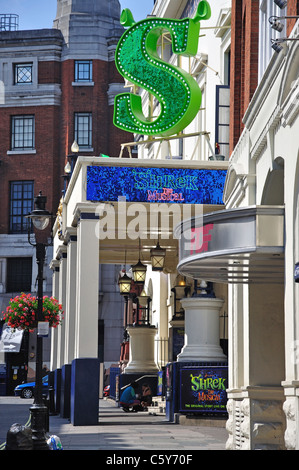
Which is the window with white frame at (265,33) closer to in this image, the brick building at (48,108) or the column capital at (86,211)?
the column capital at (86,211)

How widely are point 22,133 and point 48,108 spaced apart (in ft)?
7.07

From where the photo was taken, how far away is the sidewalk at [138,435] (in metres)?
18.1

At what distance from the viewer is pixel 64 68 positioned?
5709cm

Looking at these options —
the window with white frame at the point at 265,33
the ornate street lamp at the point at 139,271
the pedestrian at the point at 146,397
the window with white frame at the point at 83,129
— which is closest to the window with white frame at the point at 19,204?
the window with white frame at the point at 83,129

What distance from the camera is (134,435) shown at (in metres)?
21.3

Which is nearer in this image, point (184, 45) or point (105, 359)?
point (184, 45)

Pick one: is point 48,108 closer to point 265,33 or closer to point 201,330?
point 201,330

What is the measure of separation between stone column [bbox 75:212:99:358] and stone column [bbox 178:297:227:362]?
317cm

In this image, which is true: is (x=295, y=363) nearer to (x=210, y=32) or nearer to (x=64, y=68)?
(x=210, y=32)

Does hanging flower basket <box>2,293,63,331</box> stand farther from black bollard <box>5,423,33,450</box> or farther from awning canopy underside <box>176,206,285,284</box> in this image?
black bollard <box>5,423,33,450</box>

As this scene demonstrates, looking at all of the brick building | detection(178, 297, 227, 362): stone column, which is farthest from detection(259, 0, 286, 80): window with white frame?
the brick building

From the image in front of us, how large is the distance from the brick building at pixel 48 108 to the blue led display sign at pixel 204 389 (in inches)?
1228
